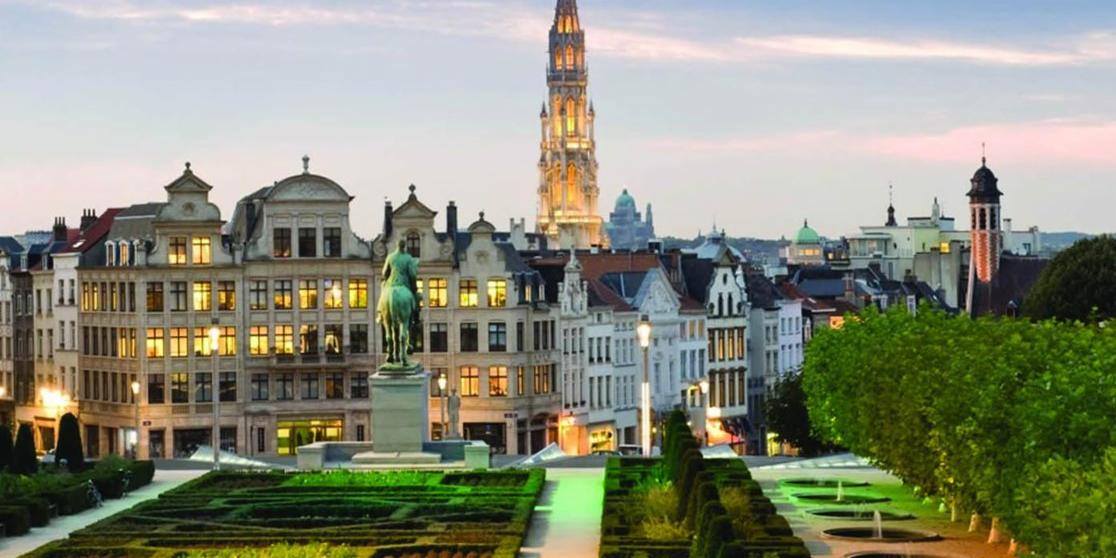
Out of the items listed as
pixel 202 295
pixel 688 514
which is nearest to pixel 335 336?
pixel 202 295

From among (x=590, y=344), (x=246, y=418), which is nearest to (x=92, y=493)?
(x=246, y=418)

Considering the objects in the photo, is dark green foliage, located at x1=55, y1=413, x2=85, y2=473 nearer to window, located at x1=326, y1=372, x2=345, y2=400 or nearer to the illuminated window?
window, located at x1=326, y1=372, x2=345, y2=400

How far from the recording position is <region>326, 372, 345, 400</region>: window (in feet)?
398

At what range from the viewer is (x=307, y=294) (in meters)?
122

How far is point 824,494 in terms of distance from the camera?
74000 millimetres

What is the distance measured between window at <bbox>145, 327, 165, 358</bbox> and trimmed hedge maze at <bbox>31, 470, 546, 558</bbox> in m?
41.8

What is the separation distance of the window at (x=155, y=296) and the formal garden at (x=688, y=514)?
49342 mm

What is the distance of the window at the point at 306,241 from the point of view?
4756 inches

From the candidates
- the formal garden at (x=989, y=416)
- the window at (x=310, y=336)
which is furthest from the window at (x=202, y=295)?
the formal garden at (x=989, y=416)

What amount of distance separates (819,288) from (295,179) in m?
65.4

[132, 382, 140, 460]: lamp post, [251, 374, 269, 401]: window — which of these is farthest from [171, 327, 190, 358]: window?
[251, 374, 269, 401]: window

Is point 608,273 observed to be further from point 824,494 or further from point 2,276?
point 824,494

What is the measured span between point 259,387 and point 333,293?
5.53m

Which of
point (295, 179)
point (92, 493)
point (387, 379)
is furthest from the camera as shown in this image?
point (295, 179)
